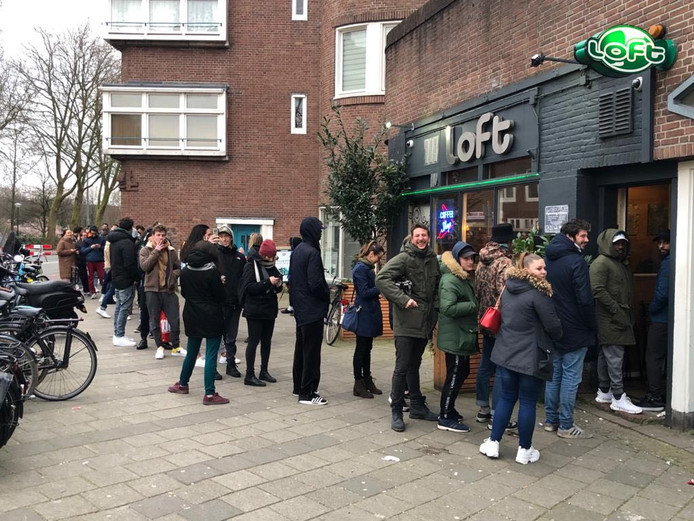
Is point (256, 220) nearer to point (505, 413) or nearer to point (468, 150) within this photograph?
point (468, 150)

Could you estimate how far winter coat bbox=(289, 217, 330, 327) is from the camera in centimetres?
666

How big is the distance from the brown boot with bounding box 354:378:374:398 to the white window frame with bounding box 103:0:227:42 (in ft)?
50.2

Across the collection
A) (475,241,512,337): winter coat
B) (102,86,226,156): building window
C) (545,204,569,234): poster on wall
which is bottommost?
(475,241,512,337): winter coat

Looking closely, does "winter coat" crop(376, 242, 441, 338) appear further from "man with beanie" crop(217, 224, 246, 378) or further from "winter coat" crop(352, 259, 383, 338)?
"man with beanie" crop(217, 224, 246, 378)

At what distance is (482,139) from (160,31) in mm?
13928

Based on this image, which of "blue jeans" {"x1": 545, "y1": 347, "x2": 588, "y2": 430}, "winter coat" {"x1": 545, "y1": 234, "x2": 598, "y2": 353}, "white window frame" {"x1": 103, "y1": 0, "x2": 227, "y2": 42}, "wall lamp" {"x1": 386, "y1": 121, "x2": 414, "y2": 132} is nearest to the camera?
"winter coat" {"x1": 545, "y1": 234, "x2": 598, "y2": 353}

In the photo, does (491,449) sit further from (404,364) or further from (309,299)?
(309,299)

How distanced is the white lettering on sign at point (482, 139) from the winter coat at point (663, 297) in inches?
114

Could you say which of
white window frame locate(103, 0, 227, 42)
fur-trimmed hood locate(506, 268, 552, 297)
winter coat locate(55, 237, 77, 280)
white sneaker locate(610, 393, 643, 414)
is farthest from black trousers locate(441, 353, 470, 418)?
white window frame locate(103, 0, 227, 42)

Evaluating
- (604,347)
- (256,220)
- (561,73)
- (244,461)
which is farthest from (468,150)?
(256,220)

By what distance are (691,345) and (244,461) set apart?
13.3 feet

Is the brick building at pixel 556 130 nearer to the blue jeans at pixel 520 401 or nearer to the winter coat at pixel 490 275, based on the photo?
the winter coat at pixel 490 275

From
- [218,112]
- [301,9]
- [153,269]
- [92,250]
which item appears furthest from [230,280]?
[301,9]

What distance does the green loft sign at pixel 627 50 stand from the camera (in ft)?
19.2
